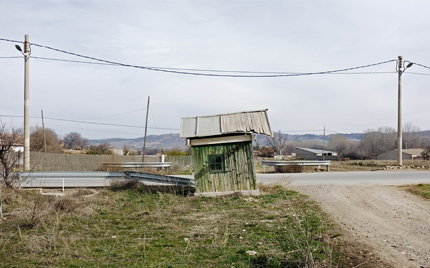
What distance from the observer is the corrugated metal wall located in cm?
1441

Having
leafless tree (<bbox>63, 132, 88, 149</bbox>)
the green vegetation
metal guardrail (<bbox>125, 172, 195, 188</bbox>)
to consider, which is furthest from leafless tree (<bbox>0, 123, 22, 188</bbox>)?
leafless tree (<bbox>63, 132, 88, 149</bbox>)

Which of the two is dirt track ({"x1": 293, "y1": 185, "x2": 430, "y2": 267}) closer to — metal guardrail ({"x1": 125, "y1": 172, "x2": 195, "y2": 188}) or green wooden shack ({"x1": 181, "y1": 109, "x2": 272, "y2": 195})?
green wooden shack ({"x1": 181, "y1": 109, "x2": 272, "y2": 195})

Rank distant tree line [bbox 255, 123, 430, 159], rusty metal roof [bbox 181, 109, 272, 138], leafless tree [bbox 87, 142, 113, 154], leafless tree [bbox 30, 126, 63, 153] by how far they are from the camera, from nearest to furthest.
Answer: rusty metal roof [bbox 181, 109, 272, 138], leafless tree [bbox 87, 142, 113, 154], leafless tree [bbox 30, 126, 63, 153], distant tree line [bbox 255, 123, 430, 159]

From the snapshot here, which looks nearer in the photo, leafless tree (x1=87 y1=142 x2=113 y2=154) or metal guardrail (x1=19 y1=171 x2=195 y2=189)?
metal guardrail (x1=19 y1=171 x2=195 y2=189)

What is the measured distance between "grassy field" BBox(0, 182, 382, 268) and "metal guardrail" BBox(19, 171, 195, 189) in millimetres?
3709

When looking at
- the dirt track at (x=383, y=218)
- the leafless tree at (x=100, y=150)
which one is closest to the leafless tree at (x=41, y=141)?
the leafless tree at (x=100, y=150)

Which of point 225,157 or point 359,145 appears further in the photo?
point 359,145

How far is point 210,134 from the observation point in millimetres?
14531

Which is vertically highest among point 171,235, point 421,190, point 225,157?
point 225,157

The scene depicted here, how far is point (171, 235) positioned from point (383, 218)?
18.8 feet

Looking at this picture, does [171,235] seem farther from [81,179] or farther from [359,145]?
[359,145]

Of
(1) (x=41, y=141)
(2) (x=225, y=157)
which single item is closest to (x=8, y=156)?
(2) (x=225, y=157)

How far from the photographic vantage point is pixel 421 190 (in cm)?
1485

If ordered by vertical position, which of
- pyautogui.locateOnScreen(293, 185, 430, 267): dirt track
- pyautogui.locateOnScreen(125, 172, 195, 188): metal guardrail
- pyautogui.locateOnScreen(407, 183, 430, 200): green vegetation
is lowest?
pyautogui.locateOnScreen(293, 185, 430, 267): dirt track
